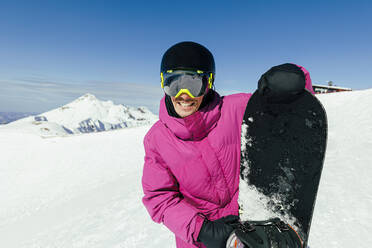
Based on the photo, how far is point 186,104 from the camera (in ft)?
4.63

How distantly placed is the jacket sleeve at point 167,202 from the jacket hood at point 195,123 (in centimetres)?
24

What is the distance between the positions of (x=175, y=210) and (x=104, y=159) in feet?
39.3

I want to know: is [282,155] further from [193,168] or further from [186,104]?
[186,104]

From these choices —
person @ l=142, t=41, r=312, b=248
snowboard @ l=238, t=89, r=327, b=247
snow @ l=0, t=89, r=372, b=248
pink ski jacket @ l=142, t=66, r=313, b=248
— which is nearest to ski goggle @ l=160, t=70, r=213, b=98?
person @ l=142, t=41, r=312, b=248

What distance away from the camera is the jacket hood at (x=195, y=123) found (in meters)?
1.33

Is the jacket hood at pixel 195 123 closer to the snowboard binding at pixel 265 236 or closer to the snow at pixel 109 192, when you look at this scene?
the snowboard binding at pixel 265 236

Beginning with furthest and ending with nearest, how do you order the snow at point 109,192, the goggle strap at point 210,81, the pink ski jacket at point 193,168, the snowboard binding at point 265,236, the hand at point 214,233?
the snow at point 109,192
the goggle strap at point 210,81
the pink ski jacket at point 193,168
the hand at point 214,233
the snowboard binding at point 265,236

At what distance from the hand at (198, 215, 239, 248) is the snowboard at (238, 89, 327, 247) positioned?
9.8 inches

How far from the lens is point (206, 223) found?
4.17 feet

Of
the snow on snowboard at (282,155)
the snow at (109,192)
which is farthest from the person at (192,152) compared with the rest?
the snow at (109,192)

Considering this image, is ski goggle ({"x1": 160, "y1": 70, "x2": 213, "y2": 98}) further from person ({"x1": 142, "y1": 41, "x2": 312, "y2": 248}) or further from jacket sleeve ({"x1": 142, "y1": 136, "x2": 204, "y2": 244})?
jacket sleeve ({"x1": 142, "y1": 136, "x2": 204, "y2": 244})

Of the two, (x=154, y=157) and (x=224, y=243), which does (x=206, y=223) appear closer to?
(x=224, y=243)

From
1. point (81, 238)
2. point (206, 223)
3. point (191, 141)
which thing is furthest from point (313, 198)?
point (81, 238)

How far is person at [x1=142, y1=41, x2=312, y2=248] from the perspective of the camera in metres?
1.33
